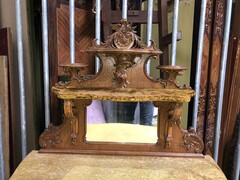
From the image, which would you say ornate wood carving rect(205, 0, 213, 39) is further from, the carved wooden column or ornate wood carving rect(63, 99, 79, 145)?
ornate wood carving rect(63, 99, 79, 145)

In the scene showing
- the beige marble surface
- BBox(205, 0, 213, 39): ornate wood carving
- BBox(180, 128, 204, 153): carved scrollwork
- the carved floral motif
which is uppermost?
BBox(205, 0, 213, 39): ornate wood carving

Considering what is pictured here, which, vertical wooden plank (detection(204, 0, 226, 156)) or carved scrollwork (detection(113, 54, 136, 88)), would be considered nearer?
carved scrollwork (detection(113, 54, 136, 88))

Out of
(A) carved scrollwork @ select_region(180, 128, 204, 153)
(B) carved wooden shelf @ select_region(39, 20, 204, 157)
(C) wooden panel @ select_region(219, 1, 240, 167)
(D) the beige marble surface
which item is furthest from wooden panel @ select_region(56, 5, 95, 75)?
(C) wooden panel @ select_region(219, 1, 240, 167)

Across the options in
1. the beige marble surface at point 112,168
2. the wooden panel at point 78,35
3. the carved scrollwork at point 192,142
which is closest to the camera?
the beige marble surface at point 112,168

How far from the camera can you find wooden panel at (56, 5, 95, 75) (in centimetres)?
103

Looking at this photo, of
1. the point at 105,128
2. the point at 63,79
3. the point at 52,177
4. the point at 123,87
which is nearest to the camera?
the point at 52,177

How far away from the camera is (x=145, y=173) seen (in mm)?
790

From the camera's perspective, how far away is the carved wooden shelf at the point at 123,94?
0.82 metres

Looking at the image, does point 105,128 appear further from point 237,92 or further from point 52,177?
point 237,92

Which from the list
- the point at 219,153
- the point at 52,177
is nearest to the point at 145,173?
the point at 52,177

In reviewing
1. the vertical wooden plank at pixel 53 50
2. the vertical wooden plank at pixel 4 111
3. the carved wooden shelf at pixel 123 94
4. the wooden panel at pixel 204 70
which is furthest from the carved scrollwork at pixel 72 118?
A: the wooden panel at pixel 204 70

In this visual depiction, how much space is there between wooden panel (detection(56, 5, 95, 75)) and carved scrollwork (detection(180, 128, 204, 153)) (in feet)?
1.51

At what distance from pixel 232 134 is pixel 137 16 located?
70cm

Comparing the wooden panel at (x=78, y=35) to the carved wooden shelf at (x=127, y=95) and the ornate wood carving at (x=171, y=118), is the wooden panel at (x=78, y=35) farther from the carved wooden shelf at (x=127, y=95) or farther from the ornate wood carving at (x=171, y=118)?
the ornate wood carving at (x=171, y=118)
